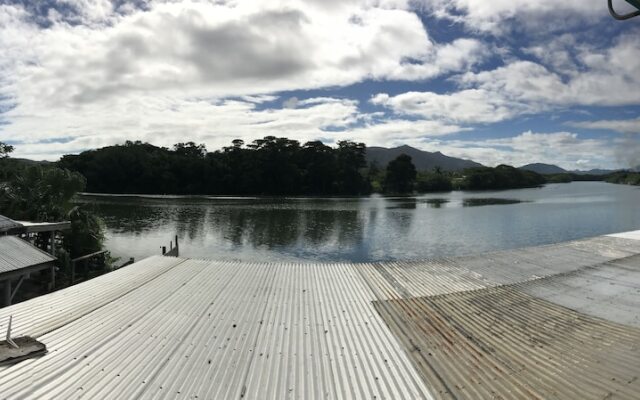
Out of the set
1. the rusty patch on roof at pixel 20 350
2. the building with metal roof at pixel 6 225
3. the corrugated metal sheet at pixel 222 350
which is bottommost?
the corrugated metal sheet at pixel 222 350

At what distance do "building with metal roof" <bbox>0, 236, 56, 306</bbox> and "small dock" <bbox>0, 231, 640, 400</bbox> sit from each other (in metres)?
3.49

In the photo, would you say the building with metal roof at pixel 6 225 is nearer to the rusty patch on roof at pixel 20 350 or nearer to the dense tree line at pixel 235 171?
the rusty patch on roof at pixel 20 350

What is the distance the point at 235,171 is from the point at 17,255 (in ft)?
298

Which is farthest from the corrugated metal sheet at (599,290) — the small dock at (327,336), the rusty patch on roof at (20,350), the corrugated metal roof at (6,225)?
the corrugated metal roof at (6,225)

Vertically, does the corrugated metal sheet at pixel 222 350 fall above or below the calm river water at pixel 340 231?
above

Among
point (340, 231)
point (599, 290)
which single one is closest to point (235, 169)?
point (340, 231)

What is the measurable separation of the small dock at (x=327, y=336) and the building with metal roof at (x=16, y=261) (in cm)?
349

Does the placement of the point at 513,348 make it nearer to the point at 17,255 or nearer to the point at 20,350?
the point at 20,350

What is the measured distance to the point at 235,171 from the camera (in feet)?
339

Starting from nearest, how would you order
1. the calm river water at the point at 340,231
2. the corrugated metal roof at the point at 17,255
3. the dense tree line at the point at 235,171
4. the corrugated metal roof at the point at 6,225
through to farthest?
the corrugated metal roof at the point at 17,255, the corrugated metal roof at the point at 6,225, the calm river water at the point at 340,231, the dense tree line at the point at 235,171

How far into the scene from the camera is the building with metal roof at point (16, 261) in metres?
12.7

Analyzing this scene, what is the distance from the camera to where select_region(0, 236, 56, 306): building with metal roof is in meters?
12.7

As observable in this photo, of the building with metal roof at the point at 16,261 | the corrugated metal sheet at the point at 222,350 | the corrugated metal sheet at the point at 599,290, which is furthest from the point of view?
the building with metal roof at the point at 16,261

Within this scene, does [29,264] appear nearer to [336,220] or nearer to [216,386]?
[216,386]
